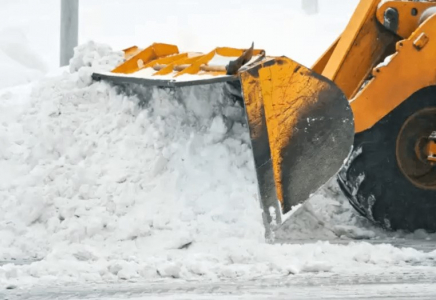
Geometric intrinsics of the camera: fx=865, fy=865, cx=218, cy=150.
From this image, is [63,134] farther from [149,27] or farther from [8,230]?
[149,27]

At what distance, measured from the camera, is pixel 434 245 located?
19.2 ft

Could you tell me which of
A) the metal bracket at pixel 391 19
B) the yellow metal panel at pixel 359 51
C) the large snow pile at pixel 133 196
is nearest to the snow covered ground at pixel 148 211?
the large snow pile at pixel 133 196

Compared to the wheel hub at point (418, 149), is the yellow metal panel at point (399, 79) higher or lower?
higher

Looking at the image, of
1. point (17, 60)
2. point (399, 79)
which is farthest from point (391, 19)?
point (17, 60)

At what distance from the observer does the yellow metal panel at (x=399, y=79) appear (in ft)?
19.4

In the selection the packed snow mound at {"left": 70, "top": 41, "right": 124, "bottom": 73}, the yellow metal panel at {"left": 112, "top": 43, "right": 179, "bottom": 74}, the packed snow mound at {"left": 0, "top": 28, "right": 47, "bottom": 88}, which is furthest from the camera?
the packed snow mound at {"left": 0, "top": 28, "right": 47, "bottom": 88}

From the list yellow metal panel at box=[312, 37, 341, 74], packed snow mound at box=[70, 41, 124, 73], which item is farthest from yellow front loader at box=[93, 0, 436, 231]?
packed snow mound at box=[70, 41, 124, 73]

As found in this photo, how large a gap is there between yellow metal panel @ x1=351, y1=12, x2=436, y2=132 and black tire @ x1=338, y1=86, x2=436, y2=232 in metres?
0.06

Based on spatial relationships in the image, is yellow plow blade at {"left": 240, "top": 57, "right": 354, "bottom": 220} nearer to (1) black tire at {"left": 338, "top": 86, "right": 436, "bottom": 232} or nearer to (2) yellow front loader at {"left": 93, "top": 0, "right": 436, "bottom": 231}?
(2) yellow front loader at {"left": 93, "top": 0, "right": 436, "bottom": 231}

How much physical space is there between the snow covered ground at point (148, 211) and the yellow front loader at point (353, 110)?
0.24 metres

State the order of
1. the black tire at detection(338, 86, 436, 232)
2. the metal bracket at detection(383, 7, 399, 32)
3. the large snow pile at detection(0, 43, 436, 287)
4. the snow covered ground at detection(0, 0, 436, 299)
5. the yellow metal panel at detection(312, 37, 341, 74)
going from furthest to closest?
the yellow metal panel at detection(312, 37, 341, 74) < the metal bracket at detection(383, 7, 399, 32) < the black tire at detection(338, 86, 436, 232) < the large snow pile at detection(0, 43, 436, 287) < the snow covered ground at detection(0, 0, 436, 299)

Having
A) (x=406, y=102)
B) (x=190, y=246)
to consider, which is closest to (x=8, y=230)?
(x=190, y=246)

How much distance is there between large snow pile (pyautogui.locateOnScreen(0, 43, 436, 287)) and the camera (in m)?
5.23

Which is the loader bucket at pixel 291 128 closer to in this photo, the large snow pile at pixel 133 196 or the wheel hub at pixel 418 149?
the large snow pile at pixel 133 196
